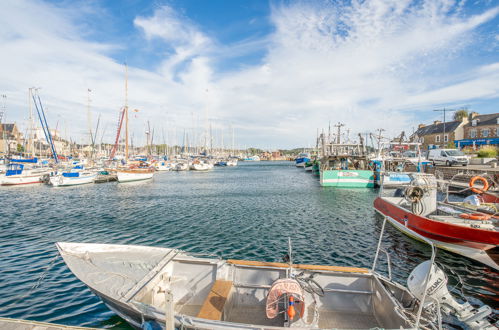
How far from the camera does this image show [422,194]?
13.5 meters

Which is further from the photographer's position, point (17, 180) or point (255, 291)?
point (17, 180)

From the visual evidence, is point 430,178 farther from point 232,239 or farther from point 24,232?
point 24,232

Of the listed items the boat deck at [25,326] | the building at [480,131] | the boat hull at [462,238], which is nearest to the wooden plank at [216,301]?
the boat deck at [25,326]

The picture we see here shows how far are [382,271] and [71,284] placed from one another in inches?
471

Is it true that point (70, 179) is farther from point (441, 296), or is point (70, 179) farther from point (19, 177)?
point (441, 296)

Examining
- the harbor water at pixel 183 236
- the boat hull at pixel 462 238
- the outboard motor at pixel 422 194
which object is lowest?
the harbor water at pixel 183 236

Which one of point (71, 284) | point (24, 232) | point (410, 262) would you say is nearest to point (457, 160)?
point (410, 262)

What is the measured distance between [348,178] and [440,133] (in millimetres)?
43572

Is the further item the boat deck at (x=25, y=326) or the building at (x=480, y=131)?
the building at (x=480, y=131)

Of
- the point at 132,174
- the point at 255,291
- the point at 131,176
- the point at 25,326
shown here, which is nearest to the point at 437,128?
the point at 132,174

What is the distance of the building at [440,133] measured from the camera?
2327 inches

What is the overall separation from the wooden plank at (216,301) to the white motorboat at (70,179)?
38919 millimetres

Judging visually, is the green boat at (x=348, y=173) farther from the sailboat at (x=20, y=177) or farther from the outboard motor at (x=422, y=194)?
the sailboat at (x=20, y=177)

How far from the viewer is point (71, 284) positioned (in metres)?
9.27
